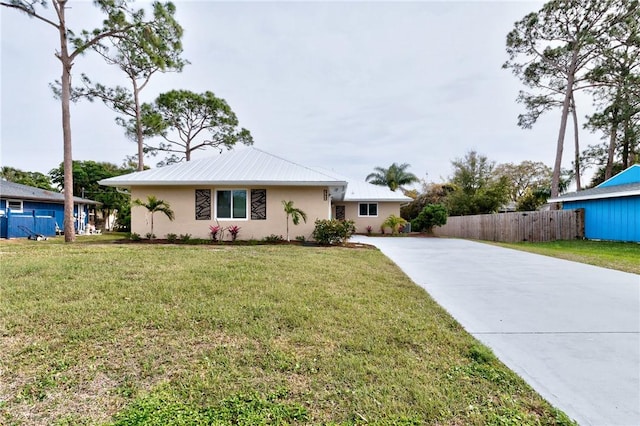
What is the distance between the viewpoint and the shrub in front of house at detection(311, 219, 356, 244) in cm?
1189

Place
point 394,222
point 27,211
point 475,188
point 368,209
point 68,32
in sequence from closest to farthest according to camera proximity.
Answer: point 68,32, point 27,211, point 394,222, point 368,209, point 475,188

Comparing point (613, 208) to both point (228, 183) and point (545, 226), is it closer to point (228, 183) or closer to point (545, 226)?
point (545, 226)

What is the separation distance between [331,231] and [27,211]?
18.1m

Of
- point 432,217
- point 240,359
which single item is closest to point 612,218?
point 432,217

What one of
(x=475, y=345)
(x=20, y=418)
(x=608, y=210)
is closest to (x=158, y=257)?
(x=20, y=418)

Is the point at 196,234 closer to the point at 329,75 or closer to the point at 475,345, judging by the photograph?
the point at 329,75

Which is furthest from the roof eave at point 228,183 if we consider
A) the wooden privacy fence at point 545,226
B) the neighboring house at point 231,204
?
the wooden privacy fence at point 545,226

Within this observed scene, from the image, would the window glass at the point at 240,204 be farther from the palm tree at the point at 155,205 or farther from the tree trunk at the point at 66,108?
the tree trunk at the point at 66,108

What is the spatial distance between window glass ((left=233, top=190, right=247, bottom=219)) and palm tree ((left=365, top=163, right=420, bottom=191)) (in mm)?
19434

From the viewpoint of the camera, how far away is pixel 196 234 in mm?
12734

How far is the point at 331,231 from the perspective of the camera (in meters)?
11.9

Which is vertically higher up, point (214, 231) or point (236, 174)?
point (236, 174)

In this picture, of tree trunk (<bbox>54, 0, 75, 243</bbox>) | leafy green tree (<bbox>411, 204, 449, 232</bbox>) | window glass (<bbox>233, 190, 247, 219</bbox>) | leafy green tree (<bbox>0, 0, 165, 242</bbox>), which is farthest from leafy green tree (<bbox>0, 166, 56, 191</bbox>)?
leafy green tree (<bbox>411, 204, 449, 232</bbox>)

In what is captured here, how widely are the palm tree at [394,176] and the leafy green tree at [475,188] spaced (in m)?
4.08
